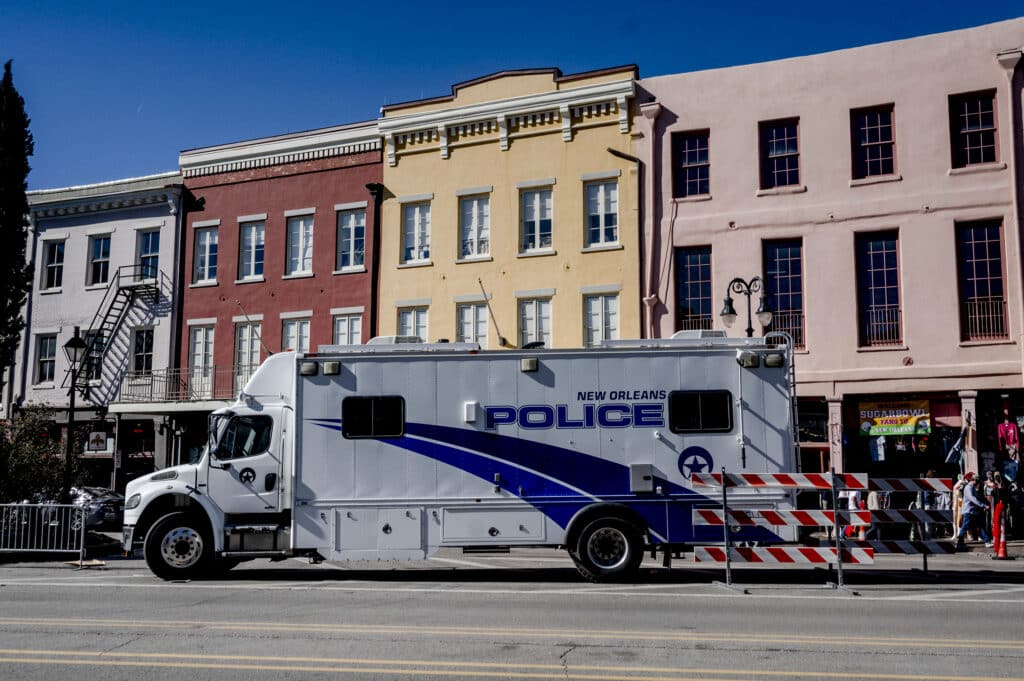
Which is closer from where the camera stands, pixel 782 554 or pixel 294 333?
pixel 782 554

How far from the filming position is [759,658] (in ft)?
26.1

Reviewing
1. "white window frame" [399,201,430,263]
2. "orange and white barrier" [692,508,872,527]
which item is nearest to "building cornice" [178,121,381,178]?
"white window frame" [399,201,430,263]

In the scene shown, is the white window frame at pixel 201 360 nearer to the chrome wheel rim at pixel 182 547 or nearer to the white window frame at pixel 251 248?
the white window frame at pixel 251 248

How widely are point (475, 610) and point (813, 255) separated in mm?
15785

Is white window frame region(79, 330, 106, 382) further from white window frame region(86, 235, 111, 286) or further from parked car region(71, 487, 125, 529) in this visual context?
parked car region(71, 487, 125, 529)

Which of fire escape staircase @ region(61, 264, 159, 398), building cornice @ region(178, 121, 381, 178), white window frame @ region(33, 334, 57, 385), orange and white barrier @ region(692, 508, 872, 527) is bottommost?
orange and white barrier @ region(692, 508, 872, 527)

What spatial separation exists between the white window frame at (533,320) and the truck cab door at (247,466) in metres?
12.5

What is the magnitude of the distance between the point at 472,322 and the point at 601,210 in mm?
4673

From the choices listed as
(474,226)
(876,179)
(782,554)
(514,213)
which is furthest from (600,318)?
(782,554)

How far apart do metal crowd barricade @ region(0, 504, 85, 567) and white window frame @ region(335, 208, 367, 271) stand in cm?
1242

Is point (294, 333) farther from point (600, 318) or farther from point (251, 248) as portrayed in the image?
point (600, 318)

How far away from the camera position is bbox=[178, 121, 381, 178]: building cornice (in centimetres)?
2892

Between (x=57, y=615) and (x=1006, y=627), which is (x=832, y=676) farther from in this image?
(x=57, y=615)

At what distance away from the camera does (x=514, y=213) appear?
2677cm
